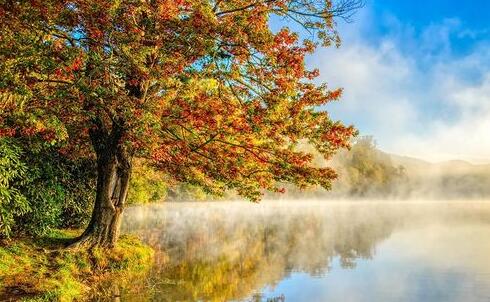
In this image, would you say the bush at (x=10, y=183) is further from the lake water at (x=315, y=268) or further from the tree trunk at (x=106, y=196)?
the lake water at (x=315, y=268)

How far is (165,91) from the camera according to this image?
48.4 feet

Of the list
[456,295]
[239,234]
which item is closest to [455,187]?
[239,234]

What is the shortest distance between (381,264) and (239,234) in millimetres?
11773

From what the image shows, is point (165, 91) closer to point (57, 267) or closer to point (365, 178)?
point (57, 267)

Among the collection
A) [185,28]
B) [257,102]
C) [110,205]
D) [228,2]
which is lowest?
[110,205]

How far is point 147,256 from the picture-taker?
55.4 ft

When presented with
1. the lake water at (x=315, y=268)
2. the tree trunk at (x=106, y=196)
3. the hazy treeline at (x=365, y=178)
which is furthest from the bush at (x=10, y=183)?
the hazy treeline at (x=365, y=178)

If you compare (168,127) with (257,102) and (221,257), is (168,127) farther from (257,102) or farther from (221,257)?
(221,257)

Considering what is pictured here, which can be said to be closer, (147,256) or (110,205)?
(110,205)

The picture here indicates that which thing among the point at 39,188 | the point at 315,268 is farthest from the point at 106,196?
the point at 315,268

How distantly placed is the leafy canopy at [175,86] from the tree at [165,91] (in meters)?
0.04

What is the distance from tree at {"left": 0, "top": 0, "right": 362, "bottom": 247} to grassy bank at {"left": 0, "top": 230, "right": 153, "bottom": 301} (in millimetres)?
774

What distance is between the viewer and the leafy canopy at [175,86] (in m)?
9.65

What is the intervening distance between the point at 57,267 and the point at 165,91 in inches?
255
